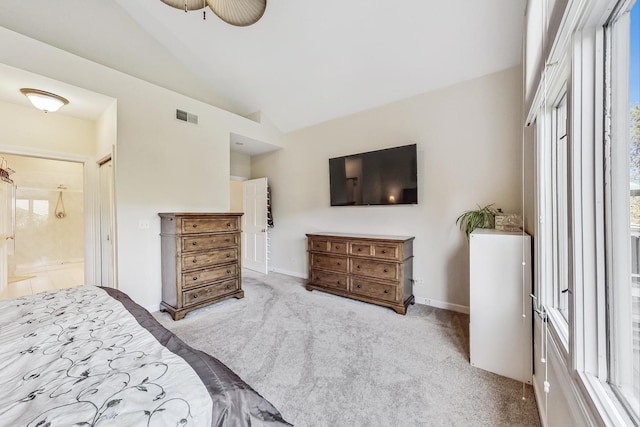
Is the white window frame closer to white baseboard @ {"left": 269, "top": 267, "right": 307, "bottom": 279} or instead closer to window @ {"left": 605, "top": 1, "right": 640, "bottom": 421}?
window @ {"left": 605, "top": 1, "right": 640, "bottom": 421}

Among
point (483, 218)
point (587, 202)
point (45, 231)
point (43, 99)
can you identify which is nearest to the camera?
point (587, 202)

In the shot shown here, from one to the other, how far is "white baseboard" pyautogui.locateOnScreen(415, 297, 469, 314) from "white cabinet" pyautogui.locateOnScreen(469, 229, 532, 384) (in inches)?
45.1

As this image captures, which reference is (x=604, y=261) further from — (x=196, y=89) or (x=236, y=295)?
(x=196, y=89)

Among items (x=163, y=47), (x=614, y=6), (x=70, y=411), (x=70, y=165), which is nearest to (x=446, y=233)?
(x=614, y=6)

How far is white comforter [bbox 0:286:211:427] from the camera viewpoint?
665mm

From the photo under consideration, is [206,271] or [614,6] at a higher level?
[614,6]

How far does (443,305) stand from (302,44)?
12.4 ft

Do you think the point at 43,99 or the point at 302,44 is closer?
the point at 43,99

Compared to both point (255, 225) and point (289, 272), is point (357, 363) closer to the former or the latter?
point (289, 272)

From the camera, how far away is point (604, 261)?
85 centimetres

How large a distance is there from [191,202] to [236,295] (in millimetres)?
1473

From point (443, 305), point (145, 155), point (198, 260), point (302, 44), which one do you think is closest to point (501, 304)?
point (443, 305)

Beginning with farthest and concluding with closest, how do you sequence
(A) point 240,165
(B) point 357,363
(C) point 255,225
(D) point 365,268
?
(A) point 240,165, (C) point 255,225, (D) point 365,268, (B) point 357,363

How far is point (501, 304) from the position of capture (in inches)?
71.8
